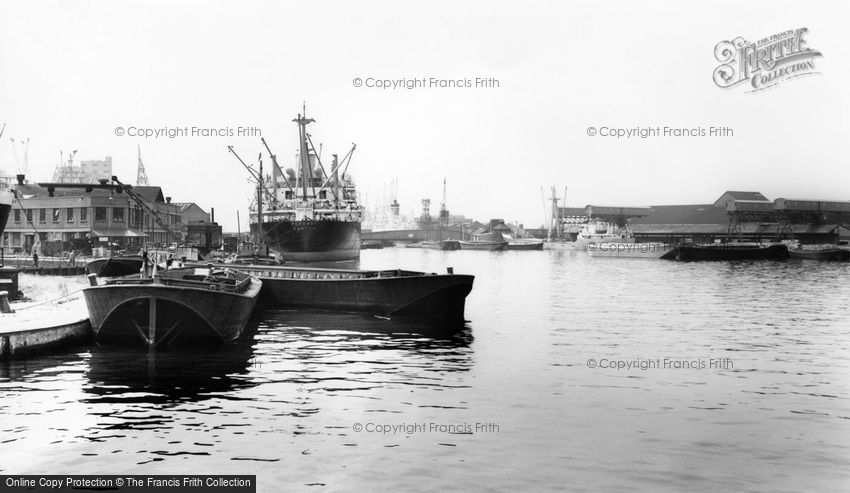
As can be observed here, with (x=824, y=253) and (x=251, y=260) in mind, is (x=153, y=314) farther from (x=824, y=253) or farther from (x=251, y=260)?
(x=824, y=253)

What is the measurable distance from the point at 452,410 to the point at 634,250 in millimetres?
108067

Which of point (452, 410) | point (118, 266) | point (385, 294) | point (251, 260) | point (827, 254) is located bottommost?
point (452, 410)

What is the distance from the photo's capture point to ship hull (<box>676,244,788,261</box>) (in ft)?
Result: 344

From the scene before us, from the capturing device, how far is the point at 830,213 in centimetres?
12431

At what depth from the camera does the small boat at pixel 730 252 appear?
104812 millimetres

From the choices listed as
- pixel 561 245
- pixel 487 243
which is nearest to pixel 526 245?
pixel 487 243

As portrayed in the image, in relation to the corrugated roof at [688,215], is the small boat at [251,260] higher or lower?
lower

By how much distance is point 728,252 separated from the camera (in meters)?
105

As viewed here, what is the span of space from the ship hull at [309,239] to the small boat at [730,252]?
50956mm

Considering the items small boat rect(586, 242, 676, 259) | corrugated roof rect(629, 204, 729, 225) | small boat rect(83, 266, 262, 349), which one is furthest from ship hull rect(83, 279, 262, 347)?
corrugated roof rect(629, 204, 729, 225)

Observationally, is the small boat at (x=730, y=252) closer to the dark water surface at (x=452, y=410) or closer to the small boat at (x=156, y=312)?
the dark water surface at (x=452, y=410)

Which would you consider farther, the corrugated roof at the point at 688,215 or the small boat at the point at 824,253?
the corrugated roof at the point at 688,215

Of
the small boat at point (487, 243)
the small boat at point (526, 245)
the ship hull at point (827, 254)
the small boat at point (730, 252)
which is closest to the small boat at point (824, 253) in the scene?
the ship hull at point (827, 254)

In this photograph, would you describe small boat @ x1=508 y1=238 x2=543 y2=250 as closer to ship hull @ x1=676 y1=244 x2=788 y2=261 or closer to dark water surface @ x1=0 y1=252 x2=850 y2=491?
ship hull @ x1=676 y1=244 x2=788 y2=261
